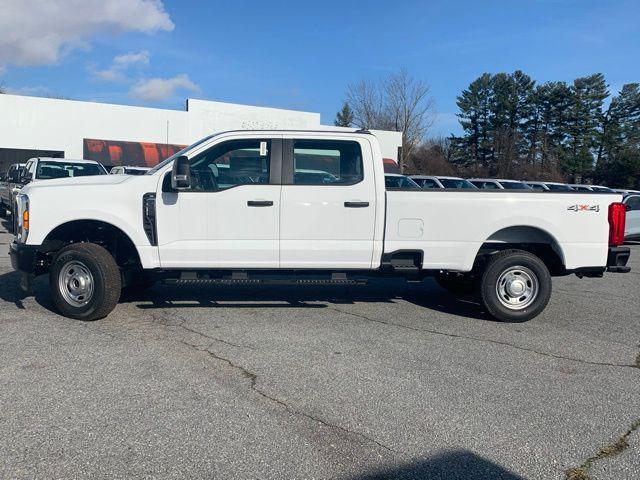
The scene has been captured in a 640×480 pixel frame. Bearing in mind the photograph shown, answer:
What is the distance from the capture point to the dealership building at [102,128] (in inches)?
1206

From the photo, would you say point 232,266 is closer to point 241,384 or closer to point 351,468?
point 241,384

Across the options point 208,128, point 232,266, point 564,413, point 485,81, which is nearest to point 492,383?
point 564,413

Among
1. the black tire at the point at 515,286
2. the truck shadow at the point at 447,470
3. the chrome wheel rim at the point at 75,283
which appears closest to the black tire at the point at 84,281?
the chrome wheel rim at the point at 75,283

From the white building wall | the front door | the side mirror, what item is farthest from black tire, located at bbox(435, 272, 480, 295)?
the white building wall

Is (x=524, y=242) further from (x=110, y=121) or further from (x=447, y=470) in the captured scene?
(x=110, y=121)

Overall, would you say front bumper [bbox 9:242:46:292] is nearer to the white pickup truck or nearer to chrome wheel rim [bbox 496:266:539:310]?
the white pickup truck

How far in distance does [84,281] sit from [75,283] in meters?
0.12

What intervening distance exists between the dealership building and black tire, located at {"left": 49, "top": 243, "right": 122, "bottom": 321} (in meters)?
23.9

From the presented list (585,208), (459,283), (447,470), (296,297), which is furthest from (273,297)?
(447,470)

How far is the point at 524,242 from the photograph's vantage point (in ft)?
22.3

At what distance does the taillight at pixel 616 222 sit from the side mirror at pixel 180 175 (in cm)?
490

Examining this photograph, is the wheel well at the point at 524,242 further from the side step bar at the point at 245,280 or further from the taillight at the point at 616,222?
the side step bar at the point at 245,280

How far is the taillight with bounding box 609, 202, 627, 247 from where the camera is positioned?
6.53 meters

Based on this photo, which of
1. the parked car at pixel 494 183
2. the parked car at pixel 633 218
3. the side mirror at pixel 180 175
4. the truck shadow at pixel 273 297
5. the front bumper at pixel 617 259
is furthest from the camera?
the parked car at pixel 494 183
